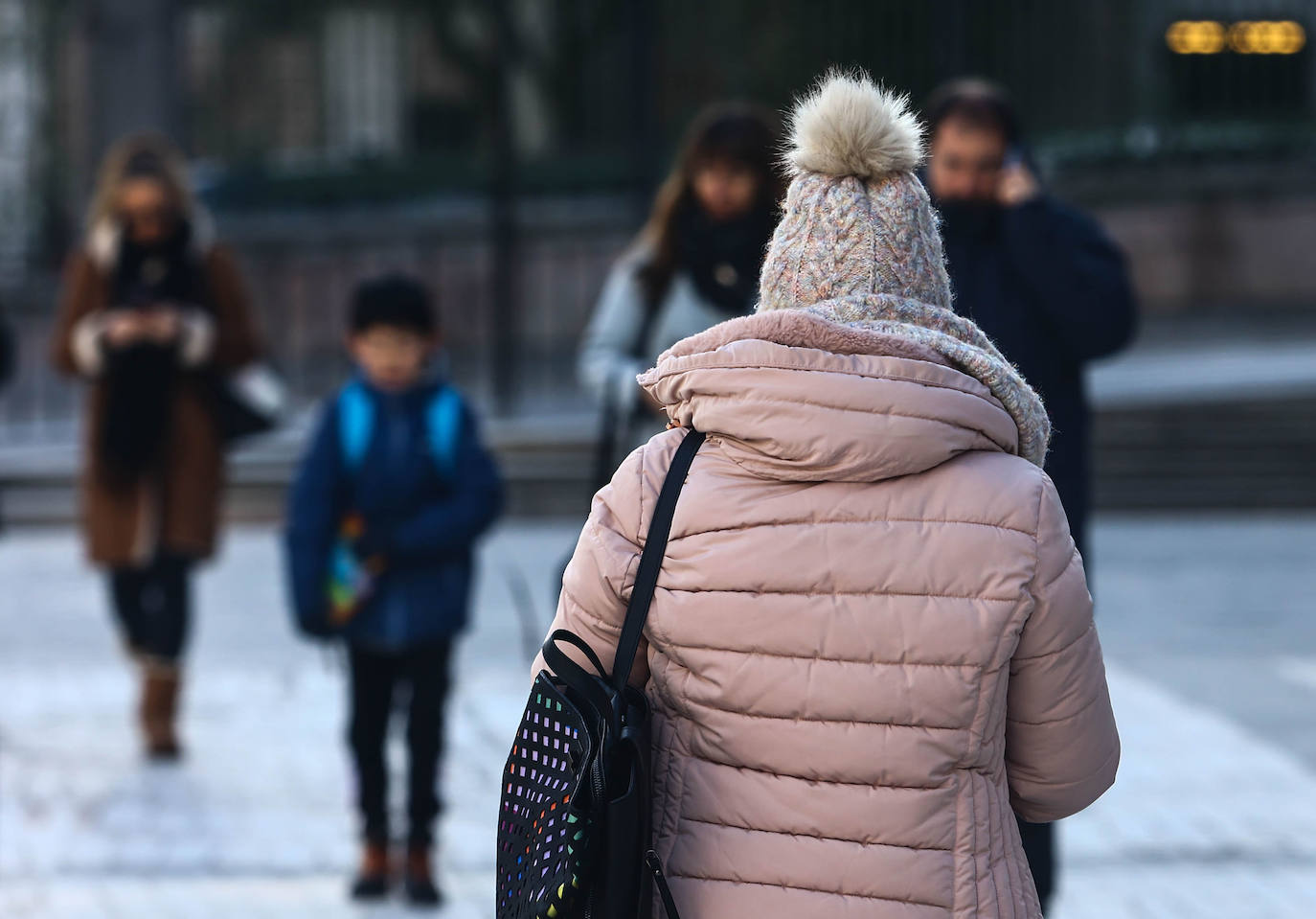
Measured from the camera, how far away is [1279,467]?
34.9 feet

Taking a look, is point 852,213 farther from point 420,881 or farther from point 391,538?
point 420,881

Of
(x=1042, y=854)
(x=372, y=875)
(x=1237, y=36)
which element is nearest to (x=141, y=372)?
(x=372, y=875)

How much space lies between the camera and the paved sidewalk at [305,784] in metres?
4.72

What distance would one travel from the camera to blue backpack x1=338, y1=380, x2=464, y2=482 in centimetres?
465

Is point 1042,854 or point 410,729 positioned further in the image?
point 410,729

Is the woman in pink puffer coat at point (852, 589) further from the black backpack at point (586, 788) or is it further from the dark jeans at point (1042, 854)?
the dark jeans at point (1042, 854)

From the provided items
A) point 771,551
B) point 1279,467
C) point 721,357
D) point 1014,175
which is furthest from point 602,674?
point 1279,467

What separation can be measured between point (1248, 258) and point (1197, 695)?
7.50 meters

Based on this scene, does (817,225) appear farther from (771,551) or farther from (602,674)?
(602,674)

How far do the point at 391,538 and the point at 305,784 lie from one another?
143 cm

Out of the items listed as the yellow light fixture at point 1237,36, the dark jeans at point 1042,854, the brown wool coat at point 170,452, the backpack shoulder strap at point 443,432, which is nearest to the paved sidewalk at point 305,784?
the brown wool coat at point 170,452

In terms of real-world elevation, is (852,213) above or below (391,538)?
above

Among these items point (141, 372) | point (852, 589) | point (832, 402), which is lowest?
point (141, 372)

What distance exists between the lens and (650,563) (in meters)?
2.25
